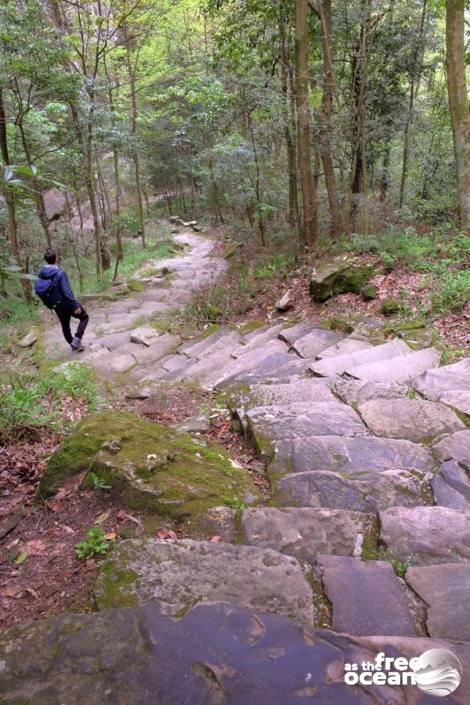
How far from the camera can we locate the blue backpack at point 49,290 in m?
7.59

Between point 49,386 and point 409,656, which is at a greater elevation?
point 409,656

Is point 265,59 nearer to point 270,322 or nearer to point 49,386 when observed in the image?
point 270,322

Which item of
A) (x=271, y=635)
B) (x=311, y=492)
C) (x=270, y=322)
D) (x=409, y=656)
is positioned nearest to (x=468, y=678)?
(x=409, y=656)

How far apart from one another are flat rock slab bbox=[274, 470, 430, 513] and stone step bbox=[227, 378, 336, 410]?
154 centimetres

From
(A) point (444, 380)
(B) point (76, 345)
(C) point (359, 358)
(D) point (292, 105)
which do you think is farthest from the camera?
(D) point (292, 105)

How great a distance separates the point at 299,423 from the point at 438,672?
261cm

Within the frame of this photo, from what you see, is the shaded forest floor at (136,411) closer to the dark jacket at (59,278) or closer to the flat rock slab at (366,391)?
the flat rock slab at (366,391)

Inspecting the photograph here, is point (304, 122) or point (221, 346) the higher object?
point (304, 122)

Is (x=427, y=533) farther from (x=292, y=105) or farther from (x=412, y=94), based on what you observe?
(x=412, y=94)

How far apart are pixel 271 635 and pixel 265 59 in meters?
12.4

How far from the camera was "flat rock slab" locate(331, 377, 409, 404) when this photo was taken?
15.2 feet

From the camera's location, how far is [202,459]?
11.4ft

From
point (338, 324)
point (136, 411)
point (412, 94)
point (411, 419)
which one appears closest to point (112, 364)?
point (136, 411)

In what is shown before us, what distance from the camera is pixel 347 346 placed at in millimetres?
6332
